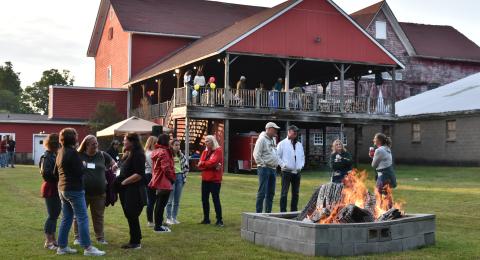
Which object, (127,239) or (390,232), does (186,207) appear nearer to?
(127,239)

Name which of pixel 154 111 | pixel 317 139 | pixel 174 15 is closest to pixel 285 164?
pixel 154 111

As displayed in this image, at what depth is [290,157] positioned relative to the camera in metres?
12.1

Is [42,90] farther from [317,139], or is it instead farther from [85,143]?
[85,143]

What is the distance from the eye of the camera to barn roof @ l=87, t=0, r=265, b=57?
39.4 meters

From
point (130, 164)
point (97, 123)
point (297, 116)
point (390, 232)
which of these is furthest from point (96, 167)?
point (97, 123)

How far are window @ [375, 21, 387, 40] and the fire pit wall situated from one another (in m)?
38.8

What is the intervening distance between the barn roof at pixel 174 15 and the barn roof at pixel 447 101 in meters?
13.2

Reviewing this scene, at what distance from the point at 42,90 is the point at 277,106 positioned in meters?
65.2

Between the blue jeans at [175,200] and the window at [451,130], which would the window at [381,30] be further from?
the blue jeans at [175,200]

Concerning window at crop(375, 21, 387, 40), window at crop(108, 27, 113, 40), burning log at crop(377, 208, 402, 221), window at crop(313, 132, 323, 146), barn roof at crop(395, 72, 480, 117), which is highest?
window at crop(375, 21, 387, 40)

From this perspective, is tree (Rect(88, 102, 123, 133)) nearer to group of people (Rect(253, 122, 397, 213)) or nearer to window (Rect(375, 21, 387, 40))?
window (Rect(375, 21, 387, 40))

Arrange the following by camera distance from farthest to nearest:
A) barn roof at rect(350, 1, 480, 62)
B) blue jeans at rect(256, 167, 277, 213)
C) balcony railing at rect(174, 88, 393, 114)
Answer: barn roof at rect(350, 1, 480, 62) → balcony railing at rect(174, 88, 393, 114) → blue jeans at rect(256, 167, 277, 213)

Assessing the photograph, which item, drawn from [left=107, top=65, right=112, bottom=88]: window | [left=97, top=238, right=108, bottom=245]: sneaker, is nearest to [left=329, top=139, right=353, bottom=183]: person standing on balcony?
[left=97, top=238, right=108, bottom=245]: sneaker

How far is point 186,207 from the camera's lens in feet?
46.4
